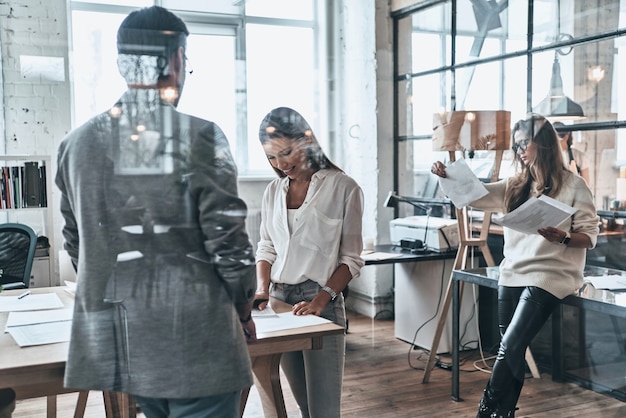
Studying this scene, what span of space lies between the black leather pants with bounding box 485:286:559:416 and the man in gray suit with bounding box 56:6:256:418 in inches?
60.9

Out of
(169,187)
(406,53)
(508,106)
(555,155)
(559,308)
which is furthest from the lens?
(406,53)

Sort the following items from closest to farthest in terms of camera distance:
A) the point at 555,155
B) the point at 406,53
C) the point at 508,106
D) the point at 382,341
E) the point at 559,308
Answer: the point at 555,155, the point at 559,308, the point at 508,106, the point at 406,53, the point at 382,341

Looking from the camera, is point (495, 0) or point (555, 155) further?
point (495, 0)

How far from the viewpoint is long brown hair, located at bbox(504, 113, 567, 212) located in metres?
2.35

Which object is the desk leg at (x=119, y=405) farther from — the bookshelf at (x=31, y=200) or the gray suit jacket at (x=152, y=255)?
the bookshelf at (x=31, y=200)

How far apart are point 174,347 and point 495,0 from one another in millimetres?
2558

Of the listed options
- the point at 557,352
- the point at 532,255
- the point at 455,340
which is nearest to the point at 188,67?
the point at 532,255

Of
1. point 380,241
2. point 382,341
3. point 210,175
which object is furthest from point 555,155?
point 210,175

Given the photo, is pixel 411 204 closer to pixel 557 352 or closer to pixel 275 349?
pixel 557 352

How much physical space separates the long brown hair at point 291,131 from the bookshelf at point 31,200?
0.52 metres

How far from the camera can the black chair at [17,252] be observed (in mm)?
1807

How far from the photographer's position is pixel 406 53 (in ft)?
10.3

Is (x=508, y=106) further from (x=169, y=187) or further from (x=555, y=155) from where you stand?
(x=169, y=187)

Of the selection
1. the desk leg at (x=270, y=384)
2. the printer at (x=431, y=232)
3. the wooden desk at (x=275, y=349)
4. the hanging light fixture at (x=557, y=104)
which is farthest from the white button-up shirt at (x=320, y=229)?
the printer at (x=431, y=232)
